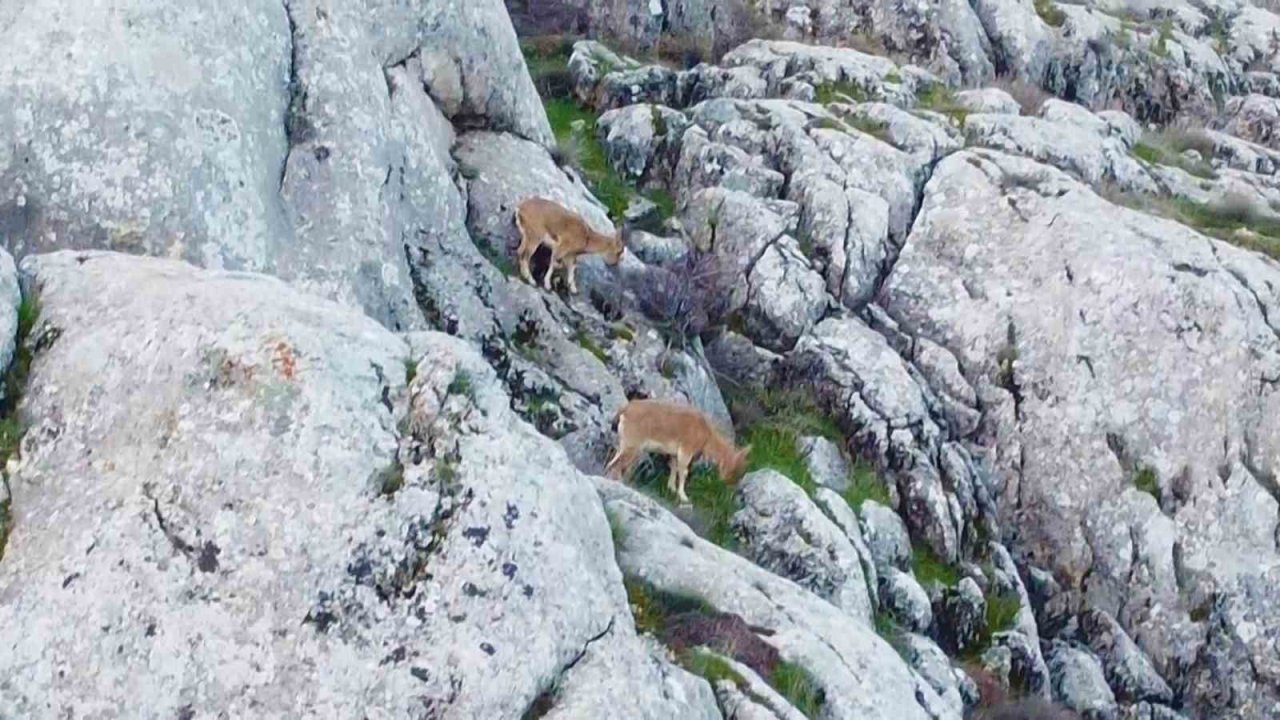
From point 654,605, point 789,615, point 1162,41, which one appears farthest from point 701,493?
point 1162,41

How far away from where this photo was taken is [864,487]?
1988 centimetres

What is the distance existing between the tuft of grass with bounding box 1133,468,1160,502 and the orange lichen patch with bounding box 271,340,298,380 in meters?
14.6

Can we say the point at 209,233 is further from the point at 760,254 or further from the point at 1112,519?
the point at 1112,519

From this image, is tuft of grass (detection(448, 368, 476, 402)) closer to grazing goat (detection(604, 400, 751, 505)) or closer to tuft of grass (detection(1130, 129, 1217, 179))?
grazing goat (detection(604, 400, 751, 505))

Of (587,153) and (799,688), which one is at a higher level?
(799,688)

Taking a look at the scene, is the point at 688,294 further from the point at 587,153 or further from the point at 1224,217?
the point at 1224,217

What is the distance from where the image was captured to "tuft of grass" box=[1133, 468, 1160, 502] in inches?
854

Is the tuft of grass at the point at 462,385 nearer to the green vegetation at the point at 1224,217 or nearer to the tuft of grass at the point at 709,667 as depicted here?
the tuft of grass at the point at 709,667

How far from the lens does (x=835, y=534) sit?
17.5 m

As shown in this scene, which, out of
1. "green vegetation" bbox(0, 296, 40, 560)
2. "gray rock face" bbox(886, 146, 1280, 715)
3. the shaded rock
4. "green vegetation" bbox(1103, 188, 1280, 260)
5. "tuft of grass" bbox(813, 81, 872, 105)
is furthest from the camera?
"tuft of grass" bbox(813, 81, 872, 105)

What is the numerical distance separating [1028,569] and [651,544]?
1046 cm

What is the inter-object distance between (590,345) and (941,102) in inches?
459

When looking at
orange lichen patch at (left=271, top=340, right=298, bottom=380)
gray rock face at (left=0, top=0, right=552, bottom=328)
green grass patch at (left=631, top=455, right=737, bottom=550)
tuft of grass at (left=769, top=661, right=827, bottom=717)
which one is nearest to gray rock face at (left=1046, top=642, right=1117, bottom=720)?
green grass patch at (left=631, top=455, right=737, bottom=550)

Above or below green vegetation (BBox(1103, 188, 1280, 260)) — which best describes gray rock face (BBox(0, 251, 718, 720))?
above
